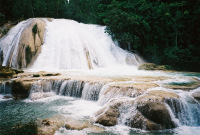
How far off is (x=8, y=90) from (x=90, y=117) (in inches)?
243

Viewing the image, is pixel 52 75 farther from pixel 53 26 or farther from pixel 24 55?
pixel 53 26

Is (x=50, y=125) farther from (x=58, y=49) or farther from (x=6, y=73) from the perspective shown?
(x=58, y=49)

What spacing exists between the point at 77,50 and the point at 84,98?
9.93m

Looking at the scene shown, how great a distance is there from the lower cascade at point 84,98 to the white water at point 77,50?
10 centimetres

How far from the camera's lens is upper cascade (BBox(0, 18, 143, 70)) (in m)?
16.2

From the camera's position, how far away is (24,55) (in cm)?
1620

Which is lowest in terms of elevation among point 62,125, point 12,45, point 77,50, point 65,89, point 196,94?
point 62,125

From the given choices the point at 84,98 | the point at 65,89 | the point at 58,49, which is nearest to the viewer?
the point at 84,98

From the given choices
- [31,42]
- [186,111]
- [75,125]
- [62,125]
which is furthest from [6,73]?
[186,111]

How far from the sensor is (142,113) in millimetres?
5695

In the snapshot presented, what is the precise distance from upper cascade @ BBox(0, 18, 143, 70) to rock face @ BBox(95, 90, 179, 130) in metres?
10.8

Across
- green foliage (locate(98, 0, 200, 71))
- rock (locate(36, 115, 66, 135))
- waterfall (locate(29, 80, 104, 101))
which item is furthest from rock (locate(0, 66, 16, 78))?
green foliage (locate(98, 0, 200, 71))

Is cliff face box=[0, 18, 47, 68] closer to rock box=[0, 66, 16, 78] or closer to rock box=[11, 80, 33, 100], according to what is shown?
rock box=[0, 66, 16, 78]

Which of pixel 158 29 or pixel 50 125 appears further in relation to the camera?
pixel 158 29
